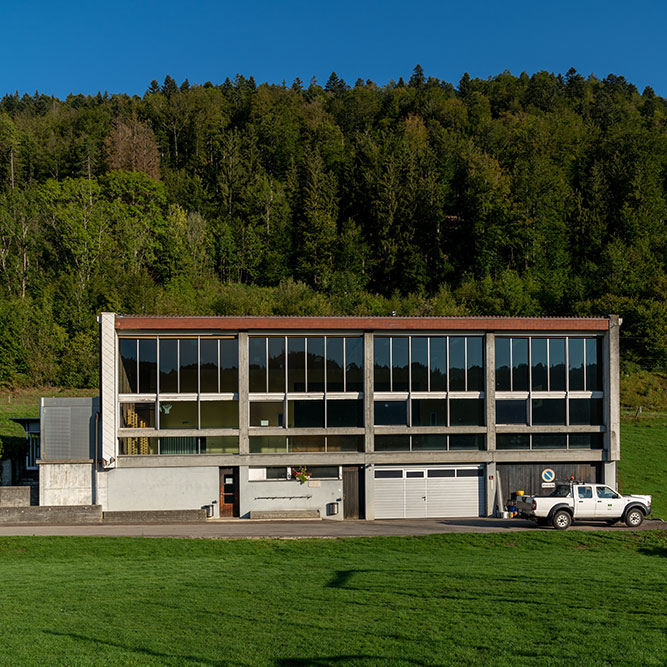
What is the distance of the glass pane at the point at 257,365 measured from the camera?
38.2 metres

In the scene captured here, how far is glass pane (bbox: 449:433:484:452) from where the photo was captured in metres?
38.7

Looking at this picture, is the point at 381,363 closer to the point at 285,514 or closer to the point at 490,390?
the point at 490,390

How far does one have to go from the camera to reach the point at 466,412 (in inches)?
1531

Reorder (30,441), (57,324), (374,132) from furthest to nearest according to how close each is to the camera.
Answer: (374,132), (57,324), (30,441)

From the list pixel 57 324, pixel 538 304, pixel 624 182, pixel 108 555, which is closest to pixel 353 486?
pixel 108 555

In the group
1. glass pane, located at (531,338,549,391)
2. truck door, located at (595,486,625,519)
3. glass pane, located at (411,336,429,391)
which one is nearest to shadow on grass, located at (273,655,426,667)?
truck door, located at (595,486,625,519)

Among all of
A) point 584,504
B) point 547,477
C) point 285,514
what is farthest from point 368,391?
point 584,504

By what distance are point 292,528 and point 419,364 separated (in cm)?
1049

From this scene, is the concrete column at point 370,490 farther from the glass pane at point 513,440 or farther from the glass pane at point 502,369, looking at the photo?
the glass pane at point 502,369

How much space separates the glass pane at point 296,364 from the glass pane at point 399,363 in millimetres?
4307

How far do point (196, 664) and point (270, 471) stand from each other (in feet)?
85.5

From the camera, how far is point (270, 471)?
38000mm

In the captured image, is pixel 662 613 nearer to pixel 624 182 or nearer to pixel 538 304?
pixel 538 304

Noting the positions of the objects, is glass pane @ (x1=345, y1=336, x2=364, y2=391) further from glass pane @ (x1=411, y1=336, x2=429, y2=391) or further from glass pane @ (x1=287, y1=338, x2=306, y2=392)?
glass pane @ (x1=411, y1=336, x2=429, y2=391)
